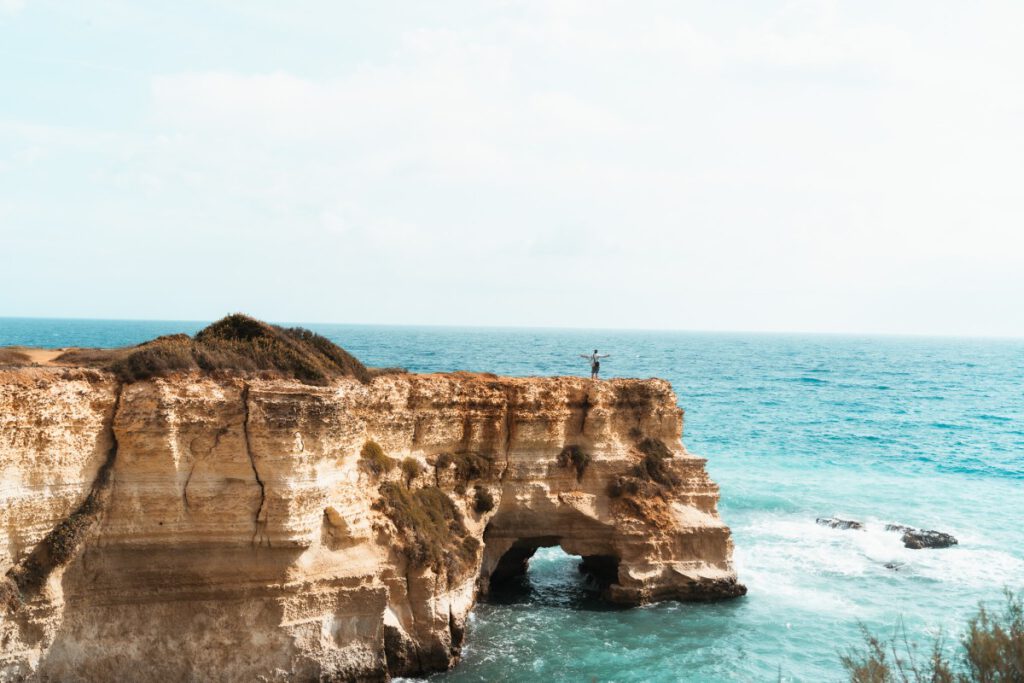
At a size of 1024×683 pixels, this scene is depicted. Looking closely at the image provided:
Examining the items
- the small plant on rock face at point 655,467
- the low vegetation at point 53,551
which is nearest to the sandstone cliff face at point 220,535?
the low vegetation at point 53,551

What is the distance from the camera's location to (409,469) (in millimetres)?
26969

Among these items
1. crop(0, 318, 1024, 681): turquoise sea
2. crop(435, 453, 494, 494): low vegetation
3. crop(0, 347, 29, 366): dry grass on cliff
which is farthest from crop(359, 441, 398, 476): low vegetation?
crop(0, 347, 29, 366): dry grass on cliff

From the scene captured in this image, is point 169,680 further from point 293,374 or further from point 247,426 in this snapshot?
point 293,374

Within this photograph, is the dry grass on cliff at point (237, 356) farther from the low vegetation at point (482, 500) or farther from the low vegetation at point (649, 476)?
the low vegetation at point (649, 476)

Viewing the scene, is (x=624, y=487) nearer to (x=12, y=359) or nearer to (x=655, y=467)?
(x=655, y=467)

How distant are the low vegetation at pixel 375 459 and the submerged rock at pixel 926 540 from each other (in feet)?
86.2

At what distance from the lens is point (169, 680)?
20.4m

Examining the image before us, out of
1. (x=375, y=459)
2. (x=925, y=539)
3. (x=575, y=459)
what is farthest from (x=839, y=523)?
(x=375, y=459)

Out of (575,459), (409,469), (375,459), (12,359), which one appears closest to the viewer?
(12,359)

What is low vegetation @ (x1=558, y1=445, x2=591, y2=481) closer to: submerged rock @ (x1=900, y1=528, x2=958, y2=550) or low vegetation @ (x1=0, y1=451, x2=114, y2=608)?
low vegetation @ (x1=0, y1=451, x2=114, y2=608)

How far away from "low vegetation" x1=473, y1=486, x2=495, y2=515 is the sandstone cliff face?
4.36 ft

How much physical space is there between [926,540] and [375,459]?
91.5 ft

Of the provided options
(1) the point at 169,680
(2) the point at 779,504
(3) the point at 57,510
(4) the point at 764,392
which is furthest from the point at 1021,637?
(4) the point at 764,392

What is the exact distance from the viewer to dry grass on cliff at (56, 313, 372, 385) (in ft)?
69.2
